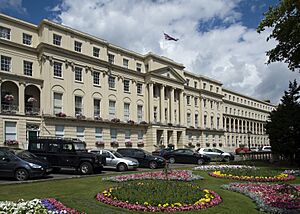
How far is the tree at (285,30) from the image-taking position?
729 inches

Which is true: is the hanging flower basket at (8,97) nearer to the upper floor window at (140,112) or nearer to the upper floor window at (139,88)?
the upper floor window at (140,112)

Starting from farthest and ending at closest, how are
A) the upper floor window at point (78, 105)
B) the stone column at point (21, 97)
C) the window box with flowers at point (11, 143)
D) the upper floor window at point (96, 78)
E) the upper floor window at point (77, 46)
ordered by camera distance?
the upper floor window at point (96, 78) → the upper floor window at point (77, 46) → the upper floor window at point (78, 105) → the stone column at point (21, 97) → the window box with flowers at point (11, 143)

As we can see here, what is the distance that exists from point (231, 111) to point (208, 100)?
18.6 m

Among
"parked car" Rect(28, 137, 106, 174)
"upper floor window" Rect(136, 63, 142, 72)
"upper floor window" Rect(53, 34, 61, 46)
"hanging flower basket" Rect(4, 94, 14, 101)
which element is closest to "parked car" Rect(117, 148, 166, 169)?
"parked car" Rect(28, 137, 106, 174)

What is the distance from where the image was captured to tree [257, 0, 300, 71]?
18516 mm

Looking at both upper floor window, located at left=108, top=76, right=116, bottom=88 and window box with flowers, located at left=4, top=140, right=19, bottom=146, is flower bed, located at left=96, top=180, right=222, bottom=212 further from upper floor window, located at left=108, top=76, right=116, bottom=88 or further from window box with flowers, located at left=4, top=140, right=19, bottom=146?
upper floor window, located at left=108, top=76, right=116, bottom=88

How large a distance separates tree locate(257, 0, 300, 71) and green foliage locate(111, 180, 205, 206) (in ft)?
41.2

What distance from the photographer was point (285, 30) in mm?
19328

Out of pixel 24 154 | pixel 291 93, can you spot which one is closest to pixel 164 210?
pixel 24 154

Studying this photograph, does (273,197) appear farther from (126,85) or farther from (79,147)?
(126,85)

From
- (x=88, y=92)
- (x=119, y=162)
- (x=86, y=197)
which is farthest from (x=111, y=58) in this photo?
(x=86, y=197)

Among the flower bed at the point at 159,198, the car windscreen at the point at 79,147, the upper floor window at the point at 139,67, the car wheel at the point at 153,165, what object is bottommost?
the car wheel at the point at 153,165

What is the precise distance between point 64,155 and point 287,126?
1843 cm

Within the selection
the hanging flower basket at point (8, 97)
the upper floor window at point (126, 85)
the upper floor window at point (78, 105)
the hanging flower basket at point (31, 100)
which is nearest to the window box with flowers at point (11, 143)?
the hanging flower basket at point (8, 97)
